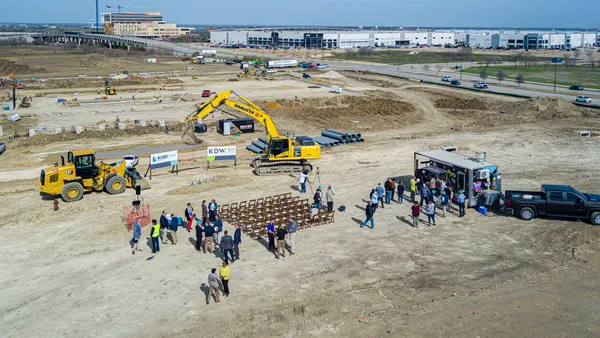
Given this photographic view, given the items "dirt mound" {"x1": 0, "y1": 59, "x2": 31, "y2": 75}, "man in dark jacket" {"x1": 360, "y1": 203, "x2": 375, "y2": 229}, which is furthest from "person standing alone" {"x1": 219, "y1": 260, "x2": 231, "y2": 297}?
"dirt mound" {"x1": 0, "y1": 59, "x2": 31, "y2": 75}

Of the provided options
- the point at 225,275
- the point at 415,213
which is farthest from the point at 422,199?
the point at 225,275

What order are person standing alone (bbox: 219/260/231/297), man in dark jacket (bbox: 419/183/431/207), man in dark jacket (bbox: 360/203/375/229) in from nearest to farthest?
person standing alone (bbox: 219/260/231/297), man in dark jacket (bbox: 360/203/375/229), man in dark jacket (bbox: 419/183/431/207)

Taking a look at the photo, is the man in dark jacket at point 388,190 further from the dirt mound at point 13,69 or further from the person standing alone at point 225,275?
the dirt mound at point 13,69

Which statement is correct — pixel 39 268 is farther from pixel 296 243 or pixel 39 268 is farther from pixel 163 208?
pixel 296 243

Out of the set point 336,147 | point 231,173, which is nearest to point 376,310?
point 231,173

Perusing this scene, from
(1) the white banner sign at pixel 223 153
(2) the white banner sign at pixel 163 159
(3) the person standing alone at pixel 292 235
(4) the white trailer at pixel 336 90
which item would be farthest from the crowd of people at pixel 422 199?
(4) the white trailer at pixel 336 90

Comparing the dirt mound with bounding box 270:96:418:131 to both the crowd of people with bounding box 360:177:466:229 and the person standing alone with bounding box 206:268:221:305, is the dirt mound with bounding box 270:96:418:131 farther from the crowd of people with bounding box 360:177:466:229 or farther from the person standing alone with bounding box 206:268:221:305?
the person standing alone with bounding box 206:268:221:305

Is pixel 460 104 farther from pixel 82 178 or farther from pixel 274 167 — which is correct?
pixel 82 178
